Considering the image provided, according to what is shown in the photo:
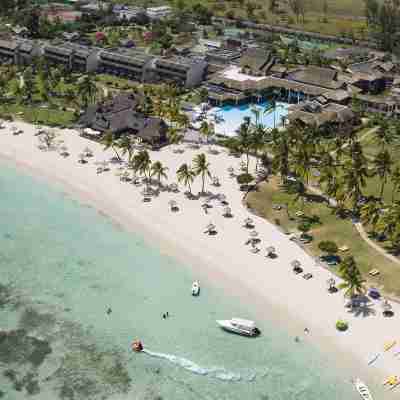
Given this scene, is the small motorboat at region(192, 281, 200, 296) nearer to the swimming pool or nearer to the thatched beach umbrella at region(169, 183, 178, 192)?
the thatched beach umbrella at region(169, 183, 178, 192)

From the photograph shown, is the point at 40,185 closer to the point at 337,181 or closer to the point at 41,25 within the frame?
the point at 337,181

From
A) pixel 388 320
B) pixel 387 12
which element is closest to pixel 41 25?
pixel 387 12

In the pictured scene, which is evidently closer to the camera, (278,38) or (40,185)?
(40,185)

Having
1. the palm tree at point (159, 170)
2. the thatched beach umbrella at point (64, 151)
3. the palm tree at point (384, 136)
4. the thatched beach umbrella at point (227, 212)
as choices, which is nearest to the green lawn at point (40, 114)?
the thatched beach umbrella at point (64, 151)

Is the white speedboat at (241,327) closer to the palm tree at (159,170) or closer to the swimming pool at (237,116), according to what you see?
the palm tree at (159,170)

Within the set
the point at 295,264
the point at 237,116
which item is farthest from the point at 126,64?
the point at 295,264

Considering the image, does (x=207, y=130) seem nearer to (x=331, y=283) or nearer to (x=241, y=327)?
(x=331, y=283)
